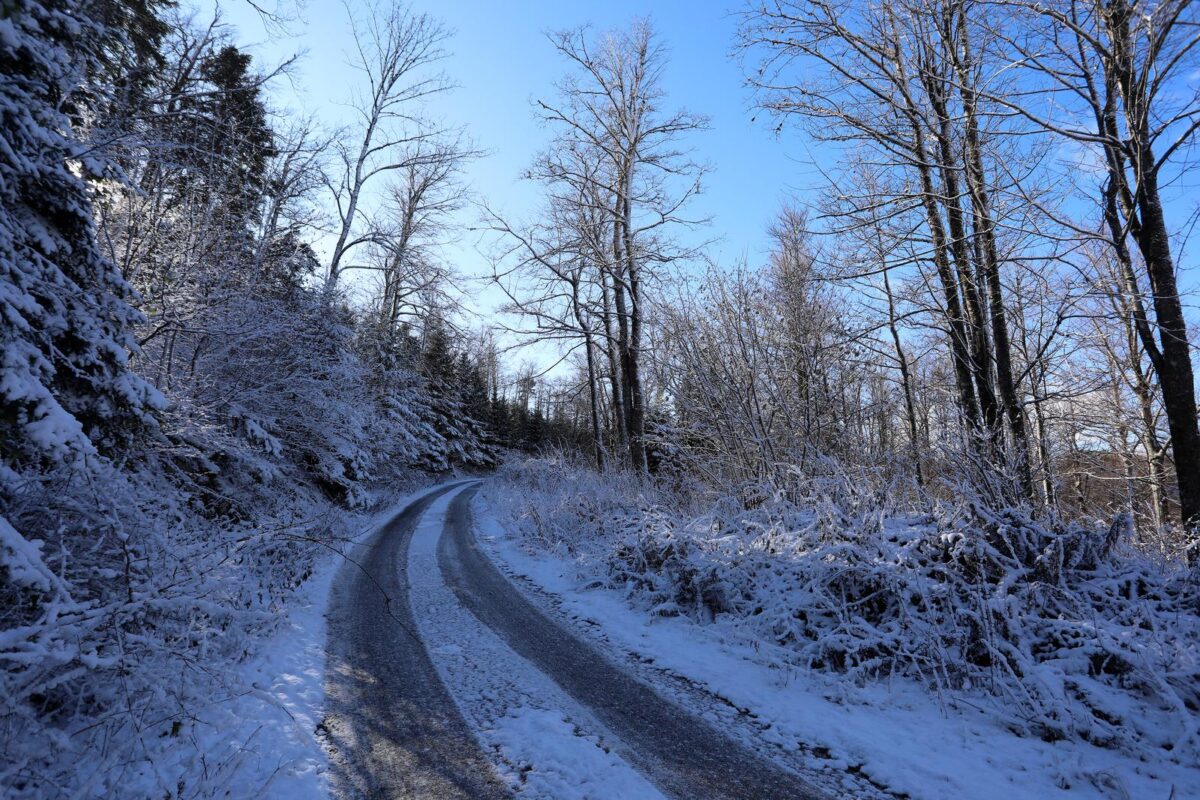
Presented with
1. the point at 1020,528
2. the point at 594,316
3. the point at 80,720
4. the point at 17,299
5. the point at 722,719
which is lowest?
the point at 722,719

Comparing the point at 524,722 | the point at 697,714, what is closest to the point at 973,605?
the point at 697,714

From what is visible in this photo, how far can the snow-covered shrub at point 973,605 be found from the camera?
3566 millimetres

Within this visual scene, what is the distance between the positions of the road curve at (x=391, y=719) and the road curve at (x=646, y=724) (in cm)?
90

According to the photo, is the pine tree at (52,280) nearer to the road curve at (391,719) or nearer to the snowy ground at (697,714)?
the snowy ground at (697,714)

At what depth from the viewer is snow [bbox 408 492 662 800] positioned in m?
3.14

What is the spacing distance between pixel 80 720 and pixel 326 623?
2.97 meters

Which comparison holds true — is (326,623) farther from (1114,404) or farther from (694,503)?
(1114,404)

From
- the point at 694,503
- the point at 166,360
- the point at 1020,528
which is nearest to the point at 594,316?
the point at 694,503

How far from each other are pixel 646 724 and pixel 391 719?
1.81 metres

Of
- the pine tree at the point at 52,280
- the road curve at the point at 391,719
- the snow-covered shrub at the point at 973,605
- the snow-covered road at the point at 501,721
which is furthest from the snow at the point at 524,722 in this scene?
the pine tree at the point at 52,280

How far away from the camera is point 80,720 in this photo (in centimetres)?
318

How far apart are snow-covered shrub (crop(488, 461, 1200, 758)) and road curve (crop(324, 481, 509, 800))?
2.87 metres

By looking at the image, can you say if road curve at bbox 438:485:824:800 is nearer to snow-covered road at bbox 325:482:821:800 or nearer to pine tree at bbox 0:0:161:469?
snow-covered road at bbox 325:482:821:800

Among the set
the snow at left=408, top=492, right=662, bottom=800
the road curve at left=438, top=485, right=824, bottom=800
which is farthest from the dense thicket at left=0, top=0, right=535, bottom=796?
the road curve at left=438, top=485, right=824, bottom=800
